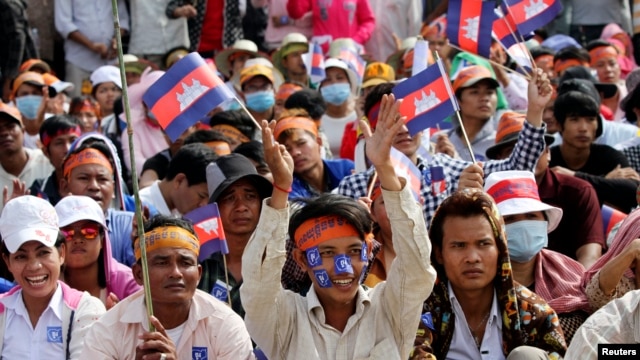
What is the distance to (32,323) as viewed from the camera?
697 cm

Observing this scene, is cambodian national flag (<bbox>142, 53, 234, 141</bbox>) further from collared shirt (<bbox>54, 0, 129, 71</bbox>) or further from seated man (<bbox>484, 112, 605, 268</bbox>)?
collared shirt (<bbox>54, 0, 129, 71</bbox>)

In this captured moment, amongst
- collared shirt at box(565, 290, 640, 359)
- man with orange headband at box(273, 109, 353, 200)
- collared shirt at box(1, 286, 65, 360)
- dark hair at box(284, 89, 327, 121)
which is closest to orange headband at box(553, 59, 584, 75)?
dark hair at box(284, 89, 327, 121)

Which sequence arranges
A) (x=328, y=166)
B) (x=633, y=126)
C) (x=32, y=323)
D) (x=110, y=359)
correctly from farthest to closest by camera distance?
(x=633, y=126) < (x=328, y=166) < (x=32, y=323) < (x=110, y=359)

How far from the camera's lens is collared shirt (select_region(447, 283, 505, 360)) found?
6.47 meters

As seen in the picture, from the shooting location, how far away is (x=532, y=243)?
7293mm

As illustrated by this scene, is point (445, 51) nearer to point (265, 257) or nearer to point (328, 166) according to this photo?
point (328, 166)

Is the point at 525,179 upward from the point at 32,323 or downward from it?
upward

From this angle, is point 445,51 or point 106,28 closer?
point 445,51

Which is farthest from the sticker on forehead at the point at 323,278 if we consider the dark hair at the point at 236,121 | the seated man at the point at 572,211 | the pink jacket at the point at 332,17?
the pink jacket at the point at 332,17

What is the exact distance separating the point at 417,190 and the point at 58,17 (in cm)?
782

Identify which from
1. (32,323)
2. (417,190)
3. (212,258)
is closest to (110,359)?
(32,323)

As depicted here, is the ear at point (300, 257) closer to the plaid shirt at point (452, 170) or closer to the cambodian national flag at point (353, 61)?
the plaid shirt at point (452, 170)

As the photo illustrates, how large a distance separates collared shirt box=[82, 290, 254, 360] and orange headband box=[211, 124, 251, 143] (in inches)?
161

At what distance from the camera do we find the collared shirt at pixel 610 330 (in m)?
5.52
